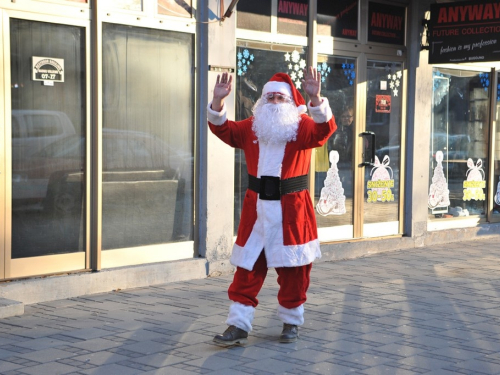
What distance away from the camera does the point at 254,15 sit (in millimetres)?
9578

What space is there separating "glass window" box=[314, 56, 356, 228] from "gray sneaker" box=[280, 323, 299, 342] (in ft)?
14.3

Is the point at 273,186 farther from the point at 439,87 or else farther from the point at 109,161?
the point at 439,87

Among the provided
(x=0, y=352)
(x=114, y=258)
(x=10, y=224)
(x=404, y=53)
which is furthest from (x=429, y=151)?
(x=0, y=352)

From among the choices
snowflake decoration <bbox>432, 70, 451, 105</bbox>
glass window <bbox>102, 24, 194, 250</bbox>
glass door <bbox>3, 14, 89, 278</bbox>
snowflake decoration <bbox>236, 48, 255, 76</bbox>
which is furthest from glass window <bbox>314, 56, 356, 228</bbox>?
glass door <bbox>3, 14, 89, 278</bbox>

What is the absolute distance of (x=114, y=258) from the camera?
8.22 metres

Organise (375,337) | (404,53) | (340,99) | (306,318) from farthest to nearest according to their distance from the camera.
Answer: (404,53) < (340,99) < (306,318) < (375,337)

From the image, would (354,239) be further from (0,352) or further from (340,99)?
(0,352)

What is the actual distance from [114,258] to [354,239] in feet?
12.3

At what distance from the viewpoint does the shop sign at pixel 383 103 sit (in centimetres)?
1123

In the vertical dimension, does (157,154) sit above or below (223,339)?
above

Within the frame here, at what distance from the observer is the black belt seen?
6238 mm

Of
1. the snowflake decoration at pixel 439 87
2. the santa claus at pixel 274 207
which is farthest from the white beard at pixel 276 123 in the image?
the snowflake decoration at pixel 439 87

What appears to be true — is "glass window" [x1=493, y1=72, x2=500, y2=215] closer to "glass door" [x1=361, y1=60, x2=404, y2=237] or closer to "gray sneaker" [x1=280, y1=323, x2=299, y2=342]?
"glass door" [x1=361, y1=60, x2=404, y2=237]

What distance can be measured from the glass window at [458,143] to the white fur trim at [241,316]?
21.5 feet
